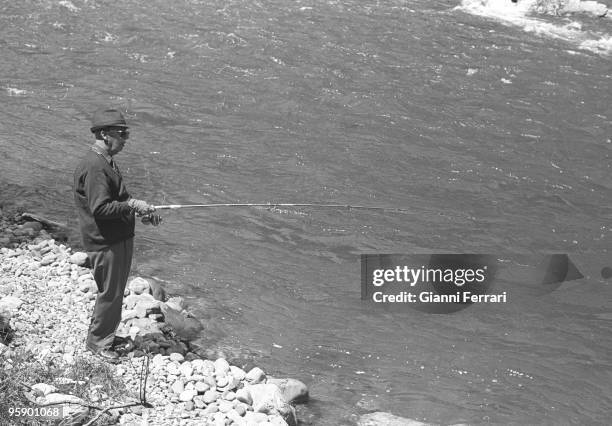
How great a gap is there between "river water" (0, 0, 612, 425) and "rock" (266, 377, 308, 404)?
11cm

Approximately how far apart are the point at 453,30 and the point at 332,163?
7475 millimetres

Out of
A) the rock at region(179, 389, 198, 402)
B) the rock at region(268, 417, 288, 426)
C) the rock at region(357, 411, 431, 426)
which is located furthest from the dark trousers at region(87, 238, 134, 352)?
the rock at region(357, 411, 431, 426)

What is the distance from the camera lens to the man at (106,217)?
554cm

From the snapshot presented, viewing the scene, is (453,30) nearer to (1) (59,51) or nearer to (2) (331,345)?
(1) (59,51)

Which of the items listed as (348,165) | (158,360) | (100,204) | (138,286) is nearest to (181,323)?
(138,286)

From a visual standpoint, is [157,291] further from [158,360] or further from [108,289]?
[108,289]

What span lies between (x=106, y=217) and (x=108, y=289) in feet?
1.94

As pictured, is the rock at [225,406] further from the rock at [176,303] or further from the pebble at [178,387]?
the rock at [176,303]

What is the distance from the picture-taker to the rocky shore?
534 cm

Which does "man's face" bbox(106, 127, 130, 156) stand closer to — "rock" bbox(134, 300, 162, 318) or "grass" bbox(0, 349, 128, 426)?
"grass" bbox(0, 349, 128, 426)

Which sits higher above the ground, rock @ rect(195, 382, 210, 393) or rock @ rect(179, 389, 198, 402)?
rock @ rect(179, 389, 198, 402)

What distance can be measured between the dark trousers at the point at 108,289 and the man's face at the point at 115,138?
0.67 meters

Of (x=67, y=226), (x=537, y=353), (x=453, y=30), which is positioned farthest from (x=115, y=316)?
(x=453, y=30)

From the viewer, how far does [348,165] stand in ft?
36.9
